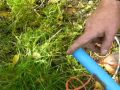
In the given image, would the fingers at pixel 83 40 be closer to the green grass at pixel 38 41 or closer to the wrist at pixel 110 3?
the wrist at pixel 110 3

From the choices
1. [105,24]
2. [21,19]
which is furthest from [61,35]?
[105,24]

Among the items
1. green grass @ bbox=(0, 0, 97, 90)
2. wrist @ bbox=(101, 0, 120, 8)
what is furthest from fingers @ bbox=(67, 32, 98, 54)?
green grass @ bbox=(0, 0, 97, 90)

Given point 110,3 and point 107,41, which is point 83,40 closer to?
point 107,41

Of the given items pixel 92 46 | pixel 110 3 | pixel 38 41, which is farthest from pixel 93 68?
pixel 38 41

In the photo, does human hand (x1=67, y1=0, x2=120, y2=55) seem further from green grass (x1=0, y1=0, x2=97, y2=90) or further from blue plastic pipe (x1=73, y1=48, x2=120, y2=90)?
green grass (x1=0, y1=0, x2=97, y2=90)

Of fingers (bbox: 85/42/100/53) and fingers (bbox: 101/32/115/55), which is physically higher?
fingers (bbox: 101/32/115/55)

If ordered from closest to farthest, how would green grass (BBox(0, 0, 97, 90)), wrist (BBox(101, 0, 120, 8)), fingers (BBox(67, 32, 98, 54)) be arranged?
fingers (BBox(67, 32, 98, 54)), wrist (BBox(101, 0, 120, 8)), green grass (BBox(0, 0, 97, 90))

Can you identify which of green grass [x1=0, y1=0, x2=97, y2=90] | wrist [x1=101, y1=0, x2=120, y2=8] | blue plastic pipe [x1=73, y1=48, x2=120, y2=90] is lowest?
green grass [x1=0, y1=0, x2=97, y2=90]

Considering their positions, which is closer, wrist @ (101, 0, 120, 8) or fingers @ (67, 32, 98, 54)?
fingers @ (67, 32, 98, 54)
